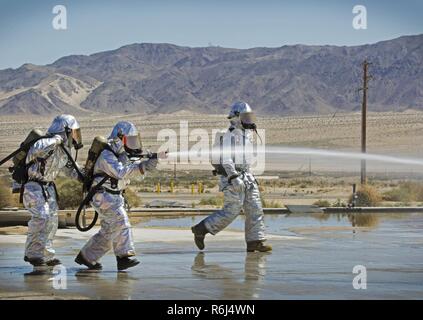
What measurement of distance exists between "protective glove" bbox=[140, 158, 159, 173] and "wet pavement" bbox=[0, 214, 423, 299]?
3.98ft

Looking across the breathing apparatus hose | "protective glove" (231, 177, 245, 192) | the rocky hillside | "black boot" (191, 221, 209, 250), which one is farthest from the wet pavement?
the rocky hillside

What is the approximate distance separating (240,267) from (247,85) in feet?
476

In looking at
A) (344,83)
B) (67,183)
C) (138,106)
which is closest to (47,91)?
(138,106)

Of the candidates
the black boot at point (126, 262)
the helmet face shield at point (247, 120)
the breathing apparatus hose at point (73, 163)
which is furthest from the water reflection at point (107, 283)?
the helmet face shield at point (247, 120)

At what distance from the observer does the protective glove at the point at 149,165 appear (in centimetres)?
1189

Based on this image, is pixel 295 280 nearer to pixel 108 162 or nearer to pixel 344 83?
pixel 108 162

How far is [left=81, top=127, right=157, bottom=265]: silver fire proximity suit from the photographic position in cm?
1185

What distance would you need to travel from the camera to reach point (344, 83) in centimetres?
15850

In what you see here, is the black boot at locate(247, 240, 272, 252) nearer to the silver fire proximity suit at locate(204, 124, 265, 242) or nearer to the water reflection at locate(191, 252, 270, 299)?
the silver fire proximity suit at locate(204, 124, 265, 242)

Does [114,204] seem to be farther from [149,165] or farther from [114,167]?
[149,165]

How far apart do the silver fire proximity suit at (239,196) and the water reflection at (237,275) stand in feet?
1.76
